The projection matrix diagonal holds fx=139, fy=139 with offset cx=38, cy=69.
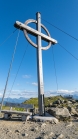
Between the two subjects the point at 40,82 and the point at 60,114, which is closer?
the point at 60,114

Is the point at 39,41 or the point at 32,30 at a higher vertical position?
the point at 32,30

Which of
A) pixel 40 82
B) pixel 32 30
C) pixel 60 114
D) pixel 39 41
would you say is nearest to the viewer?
pixel 60 114

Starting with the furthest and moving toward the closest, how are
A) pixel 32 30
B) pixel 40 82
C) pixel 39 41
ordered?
pixel 39 41 < pixel 32 30 < pixel 40 82

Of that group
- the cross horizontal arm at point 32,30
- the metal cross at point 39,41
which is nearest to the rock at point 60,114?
the metal cross at point 39,41

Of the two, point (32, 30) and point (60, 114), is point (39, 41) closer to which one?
point (32, 30)

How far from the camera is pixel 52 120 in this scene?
8.26 metres

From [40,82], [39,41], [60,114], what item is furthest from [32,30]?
[60,114]

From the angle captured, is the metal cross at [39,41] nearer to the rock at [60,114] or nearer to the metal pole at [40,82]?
the metal pole at [40,82]

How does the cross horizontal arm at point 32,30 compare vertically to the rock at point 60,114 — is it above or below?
above

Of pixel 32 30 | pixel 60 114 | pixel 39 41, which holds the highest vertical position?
pixel 32 30

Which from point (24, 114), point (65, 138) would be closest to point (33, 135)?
point (65, 138)

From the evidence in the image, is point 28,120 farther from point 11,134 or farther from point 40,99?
point 11,134

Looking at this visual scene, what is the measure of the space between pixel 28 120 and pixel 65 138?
356 centimetres

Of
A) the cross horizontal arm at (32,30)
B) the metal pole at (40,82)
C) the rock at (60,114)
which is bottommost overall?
the rock at (60,114)
